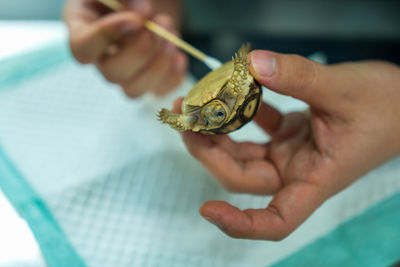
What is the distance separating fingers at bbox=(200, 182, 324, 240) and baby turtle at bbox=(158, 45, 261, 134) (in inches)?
5.3

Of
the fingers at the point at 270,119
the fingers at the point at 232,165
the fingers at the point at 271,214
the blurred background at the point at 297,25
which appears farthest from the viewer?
the blurred background at the point at 297,25

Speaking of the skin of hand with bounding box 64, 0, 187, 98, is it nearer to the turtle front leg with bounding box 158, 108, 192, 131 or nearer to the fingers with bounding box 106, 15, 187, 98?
the fingers with bounding box 106, 15, 187, 98

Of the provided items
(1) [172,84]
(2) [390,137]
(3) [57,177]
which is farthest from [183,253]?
(1) [172,84]

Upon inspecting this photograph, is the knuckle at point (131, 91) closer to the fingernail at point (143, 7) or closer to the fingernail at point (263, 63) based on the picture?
the fingernail at point (143, 7)

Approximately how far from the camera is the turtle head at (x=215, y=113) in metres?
0.58

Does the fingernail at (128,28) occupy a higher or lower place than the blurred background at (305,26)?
lower

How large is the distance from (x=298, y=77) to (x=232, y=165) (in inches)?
8.0

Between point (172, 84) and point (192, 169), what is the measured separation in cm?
35

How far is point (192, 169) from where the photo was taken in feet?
2.96

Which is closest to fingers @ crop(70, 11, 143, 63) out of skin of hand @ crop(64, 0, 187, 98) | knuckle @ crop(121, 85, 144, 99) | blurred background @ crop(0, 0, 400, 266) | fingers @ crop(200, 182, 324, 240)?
skin of hand @ crop(64, 0, 187, 98)

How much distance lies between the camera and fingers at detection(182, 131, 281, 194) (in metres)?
0.67

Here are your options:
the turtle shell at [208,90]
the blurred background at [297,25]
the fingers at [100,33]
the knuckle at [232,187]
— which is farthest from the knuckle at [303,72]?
the blurred background at [297,25]

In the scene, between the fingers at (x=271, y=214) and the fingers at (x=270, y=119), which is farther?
the fingers at (x=270, y=119)

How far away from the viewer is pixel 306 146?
2.31 ft
